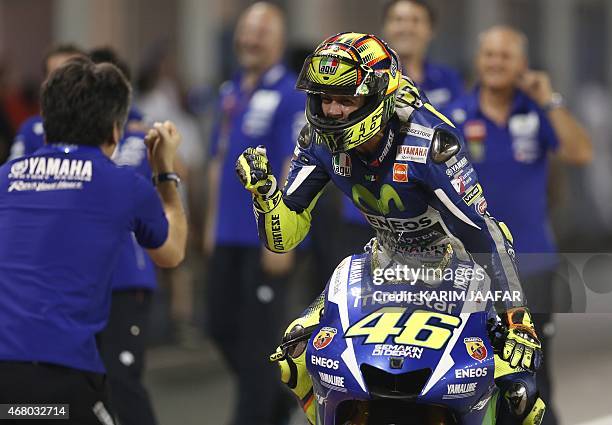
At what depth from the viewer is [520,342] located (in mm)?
5051

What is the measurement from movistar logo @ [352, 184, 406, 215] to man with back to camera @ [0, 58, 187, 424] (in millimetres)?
887

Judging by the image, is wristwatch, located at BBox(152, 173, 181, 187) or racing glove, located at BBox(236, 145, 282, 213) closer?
racing glove, located at BBox(236, 145, 282, 213)

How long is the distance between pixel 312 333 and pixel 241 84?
15.1 feet

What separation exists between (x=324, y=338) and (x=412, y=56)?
4.20 meters

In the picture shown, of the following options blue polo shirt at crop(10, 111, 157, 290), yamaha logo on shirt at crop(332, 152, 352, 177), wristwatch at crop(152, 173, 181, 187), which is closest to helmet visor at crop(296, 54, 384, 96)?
yamaha logo on shirt at crop(332, 152, 352, 177)

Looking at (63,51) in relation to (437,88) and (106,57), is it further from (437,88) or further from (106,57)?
(437,88)

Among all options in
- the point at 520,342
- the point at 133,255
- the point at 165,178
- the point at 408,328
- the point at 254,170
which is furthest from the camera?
the point at 133,255

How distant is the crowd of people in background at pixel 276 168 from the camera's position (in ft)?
24.6

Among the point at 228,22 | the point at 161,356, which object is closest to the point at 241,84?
the point at 161,356

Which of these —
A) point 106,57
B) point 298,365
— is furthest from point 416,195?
point 106,57

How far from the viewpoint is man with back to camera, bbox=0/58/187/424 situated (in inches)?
215

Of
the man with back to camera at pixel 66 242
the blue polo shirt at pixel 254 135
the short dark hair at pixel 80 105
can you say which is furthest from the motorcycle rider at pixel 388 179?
the blue polo shirt at pixel 254 135

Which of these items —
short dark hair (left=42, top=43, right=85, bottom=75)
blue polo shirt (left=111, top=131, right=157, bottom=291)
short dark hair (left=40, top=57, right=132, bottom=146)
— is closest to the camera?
short dark hair (left=40, top=57, right=132, bottom=146)

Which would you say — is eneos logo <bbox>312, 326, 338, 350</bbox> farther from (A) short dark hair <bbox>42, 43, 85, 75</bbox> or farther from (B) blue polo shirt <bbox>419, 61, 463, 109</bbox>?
(B) blue polo shirt <bbox>419, 61, 463, 109</bbox>
